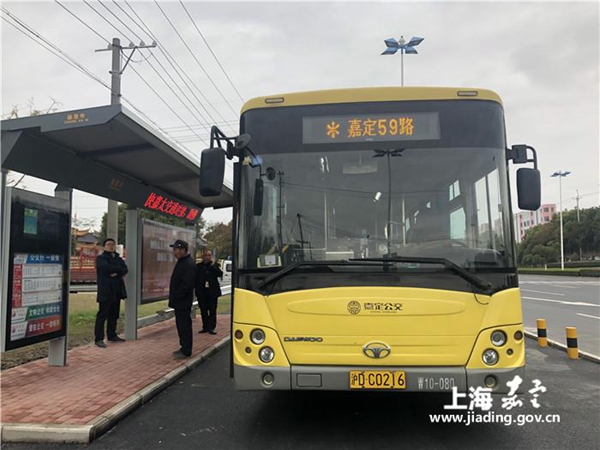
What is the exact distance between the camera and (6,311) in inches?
215

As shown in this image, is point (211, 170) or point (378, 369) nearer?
point (378, 369)

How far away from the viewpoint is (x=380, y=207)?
13.7 ft

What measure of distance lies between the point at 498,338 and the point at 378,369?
1059mm

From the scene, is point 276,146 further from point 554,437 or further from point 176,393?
point 554,437

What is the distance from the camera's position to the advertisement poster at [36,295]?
18.6ft

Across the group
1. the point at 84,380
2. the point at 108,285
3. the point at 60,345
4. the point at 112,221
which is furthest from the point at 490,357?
the point at 112,221

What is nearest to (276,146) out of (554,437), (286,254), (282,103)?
(282,103)

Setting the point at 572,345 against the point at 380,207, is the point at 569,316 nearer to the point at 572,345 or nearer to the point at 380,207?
the point at 572,345

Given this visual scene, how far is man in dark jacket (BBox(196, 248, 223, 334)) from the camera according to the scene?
31.4 ft

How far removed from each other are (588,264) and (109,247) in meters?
63.2

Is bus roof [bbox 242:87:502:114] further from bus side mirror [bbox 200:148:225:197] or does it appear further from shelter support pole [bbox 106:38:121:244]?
shelter support pole [bbox 106:38:121:244]

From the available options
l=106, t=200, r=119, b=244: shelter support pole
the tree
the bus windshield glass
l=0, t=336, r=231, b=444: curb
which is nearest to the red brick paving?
l=0, t=336, r=231, b=444: curb

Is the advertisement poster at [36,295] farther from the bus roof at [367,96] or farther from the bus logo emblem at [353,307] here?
the bus logo emblem at [353,307]

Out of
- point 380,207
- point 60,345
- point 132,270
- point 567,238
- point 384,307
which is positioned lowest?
point 60,345
